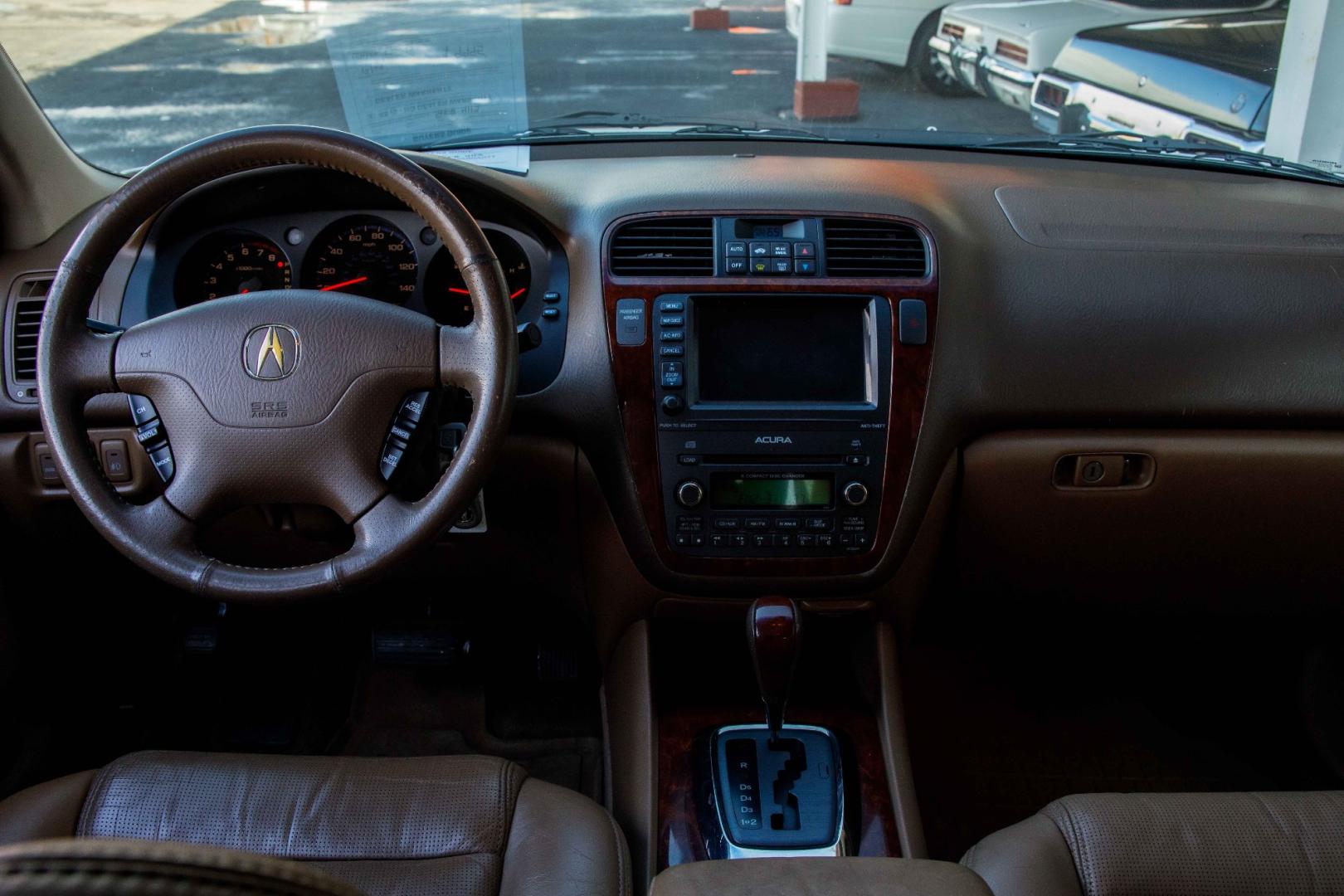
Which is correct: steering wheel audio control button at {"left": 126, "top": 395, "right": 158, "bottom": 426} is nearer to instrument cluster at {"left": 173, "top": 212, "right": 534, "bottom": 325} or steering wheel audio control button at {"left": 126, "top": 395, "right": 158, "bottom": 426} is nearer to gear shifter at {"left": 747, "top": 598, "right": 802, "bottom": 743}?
instrument cluster at {"left": 173, "top": 212, "right": 534, "bottom": 325}

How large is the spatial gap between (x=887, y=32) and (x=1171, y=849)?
2.39 m

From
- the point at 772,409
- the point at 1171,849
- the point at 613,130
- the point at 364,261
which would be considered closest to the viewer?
the point at 1171,849

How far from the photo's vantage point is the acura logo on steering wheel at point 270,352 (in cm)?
153

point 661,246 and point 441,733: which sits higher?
point 661,246

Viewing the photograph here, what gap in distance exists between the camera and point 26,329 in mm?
1916

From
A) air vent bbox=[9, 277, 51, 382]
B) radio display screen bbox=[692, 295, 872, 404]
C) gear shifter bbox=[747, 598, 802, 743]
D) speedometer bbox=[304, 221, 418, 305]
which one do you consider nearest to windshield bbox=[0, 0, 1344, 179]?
speedometer bbox=[304, 221, 418, 305]

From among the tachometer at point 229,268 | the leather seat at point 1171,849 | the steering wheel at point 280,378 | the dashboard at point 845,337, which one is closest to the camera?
the leather seat at point 1171,849

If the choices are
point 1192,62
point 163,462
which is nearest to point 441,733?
point 163,462

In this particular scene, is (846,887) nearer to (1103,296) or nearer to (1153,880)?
(1153,880)

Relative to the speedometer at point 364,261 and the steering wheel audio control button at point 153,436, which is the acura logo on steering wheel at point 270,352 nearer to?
the steering wheel audio control button at point 153,436

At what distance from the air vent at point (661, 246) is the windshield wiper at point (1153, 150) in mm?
780

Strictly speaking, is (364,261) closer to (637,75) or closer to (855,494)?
(855,494)

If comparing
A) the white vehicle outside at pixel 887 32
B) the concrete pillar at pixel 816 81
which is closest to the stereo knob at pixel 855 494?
the concrete pillar at pixel 816 81

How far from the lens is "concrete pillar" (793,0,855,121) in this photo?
273 cm
